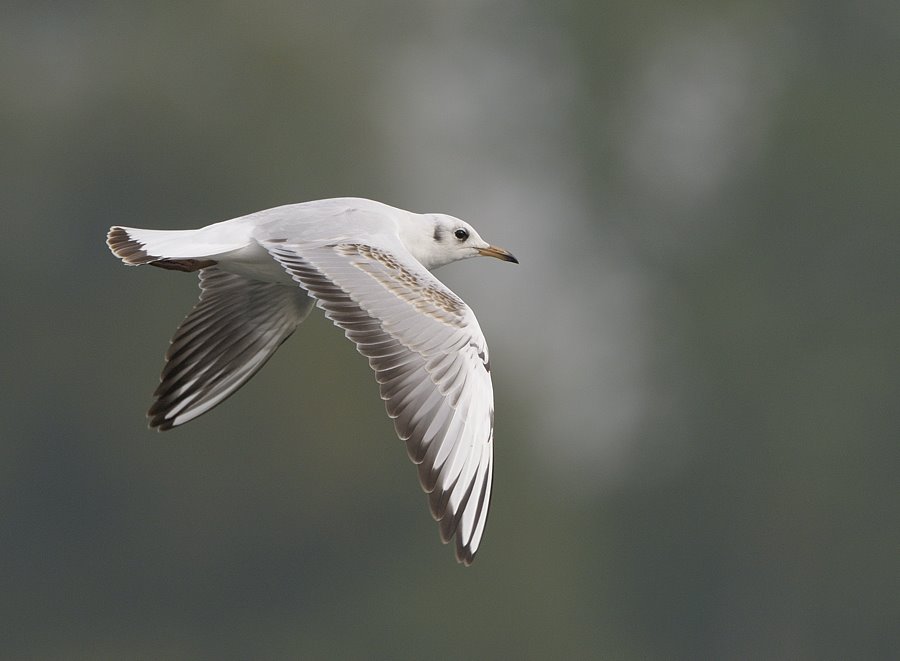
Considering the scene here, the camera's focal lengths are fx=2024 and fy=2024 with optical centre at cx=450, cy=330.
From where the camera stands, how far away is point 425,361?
6969 mm

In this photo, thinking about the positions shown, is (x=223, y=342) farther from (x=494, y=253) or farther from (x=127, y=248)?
(x=494, y=253)

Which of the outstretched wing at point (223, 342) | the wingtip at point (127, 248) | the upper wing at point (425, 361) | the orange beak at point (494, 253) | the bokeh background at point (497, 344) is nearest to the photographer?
the upper wing at point (425, 361)

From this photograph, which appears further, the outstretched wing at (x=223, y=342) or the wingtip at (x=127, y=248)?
the outstretched wing at (x=223, y=342)

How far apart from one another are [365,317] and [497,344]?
23273mm

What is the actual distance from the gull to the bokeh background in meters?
18.2

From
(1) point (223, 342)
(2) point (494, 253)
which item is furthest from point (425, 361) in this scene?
(2) point (494, 253)

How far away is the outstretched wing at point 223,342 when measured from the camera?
835 cm

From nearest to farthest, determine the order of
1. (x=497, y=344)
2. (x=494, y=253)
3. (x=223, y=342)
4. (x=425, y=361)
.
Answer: (x=425, y=361), (x=223, y=342), (x=494, y=253), (x=497, y=344)

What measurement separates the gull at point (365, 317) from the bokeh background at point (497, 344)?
59.6 feet

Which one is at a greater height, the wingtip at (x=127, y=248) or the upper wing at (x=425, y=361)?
the wingtip at (x=127, y=248)

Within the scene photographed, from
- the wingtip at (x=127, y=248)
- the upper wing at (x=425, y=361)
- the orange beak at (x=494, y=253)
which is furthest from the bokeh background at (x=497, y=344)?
the upper wing at (x=425, y=361)

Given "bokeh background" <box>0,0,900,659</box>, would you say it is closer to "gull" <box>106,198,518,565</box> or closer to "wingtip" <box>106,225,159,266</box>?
"gull" <box>106,198,518,565</box>

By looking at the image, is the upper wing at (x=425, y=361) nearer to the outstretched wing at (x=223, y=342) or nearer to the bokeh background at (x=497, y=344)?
the outstretched wing at (x=223, y=342)

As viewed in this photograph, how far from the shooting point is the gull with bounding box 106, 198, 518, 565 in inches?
267
